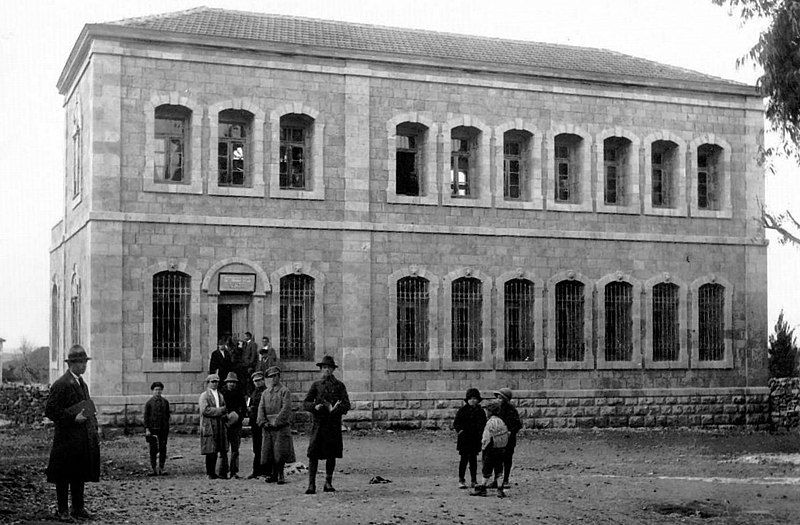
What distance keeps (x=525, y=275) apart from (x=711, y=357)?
236 inches

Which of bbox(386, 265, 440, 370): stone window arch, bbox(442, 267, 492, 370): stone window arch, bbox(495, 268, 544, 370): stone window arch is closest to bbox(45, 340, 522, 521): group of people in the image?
bbox(386, 265, 440, 370): stone window arch

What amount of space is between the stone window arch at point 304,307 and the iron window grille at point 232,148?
2356mm

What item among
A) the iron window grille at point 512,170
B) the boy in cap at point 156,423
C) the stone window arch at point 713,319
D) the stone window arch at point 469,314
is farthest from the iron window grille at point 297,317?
the stone window arch at point 713,319

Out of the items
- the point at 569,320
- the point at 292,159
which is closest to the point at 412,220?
the point at 292,159

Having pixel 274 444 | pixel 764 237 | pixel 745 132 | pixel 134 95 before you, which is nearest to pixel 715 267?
pixel 764 237

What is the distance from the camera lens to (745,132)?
31922 mm

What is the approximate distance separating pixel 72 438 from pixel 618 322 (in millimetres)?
19475

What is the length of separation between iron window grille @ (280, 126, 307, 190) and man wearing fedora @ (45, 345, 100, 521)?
47.2 ft

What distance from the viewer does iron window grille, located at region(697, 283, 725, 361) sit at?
3123cm

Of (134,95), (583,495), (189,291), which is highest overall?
(134,95)

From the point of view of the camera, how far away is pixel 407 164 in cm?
2880

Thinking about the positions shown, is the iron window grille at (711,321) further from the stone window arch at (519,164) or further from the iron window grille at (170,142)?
the iron window grille at (170,142)

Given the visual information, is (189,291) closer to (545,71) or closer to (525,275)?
(525,275)

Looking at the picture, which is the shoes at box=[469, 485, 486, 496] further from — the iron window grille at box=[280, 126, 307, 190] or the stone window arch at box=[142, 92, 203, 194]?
the iron window grille at box=[280, 126, 307, 190]
